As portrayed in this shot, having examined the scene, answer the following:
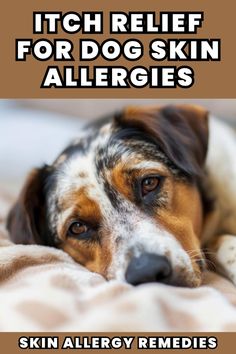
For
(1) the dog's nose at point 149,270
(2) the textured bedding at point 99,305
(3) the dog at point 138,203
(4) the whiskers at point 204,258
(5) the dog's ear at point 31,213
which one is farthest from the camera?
(5) the dog's ear at point 31,213

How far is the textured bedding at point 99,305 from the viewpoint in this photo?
1842mm

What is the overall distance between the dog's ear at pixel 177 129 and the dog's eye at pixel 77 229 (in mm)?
532

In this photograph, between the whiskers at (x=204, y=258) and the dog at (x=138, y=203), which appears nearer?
the dog at (x=138, y=203)

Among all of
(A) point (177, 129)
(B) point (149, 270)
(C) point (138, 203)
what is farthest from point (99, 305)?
(A) point (177, 129)

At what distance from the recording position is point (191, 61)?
3.74 metres

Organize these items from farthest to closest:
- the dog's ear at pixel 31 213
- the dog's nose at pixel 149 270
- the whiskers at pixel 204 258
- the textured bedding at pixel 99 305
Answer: the dog's ear at pixel 31 213
the whiskers at pixel 204 258
the dog's nose at pixel 149 270
the textured bedding at pixel 99 305

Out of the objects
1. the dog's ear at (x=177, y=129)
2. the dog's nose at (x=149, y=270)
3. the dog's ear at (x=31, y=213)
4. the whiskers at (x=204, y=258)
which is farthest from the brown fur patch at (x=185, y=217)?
the dog's ear at (x=31, y=213)

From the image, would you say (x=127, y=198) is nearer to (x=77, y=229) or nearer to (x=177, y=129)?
(x=77, y=229)

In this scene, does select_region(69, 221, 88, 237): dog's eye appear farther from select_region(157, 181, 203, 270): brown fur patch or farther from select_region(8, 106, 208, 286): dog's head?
select_region(157, 181, 203, 270): brown fur patch

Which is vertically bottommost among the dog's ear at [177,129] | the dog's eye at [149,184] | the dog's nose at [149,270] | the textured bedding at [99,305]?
the textured bedding at [99,305]

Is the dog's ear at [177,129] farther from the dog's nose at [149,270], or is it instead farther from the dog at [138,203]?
the dog's nose at [149,270]

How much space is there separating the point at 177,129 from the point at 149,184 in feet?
1.33

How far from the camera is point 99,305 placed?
6.34 ft

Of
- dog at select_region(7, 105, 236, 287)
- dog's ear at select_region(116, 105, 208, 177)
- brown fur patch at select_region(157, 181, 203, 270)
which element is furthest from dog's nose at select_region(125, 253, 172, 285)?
dog's ear at select_region(116, 105, 208, 177)
